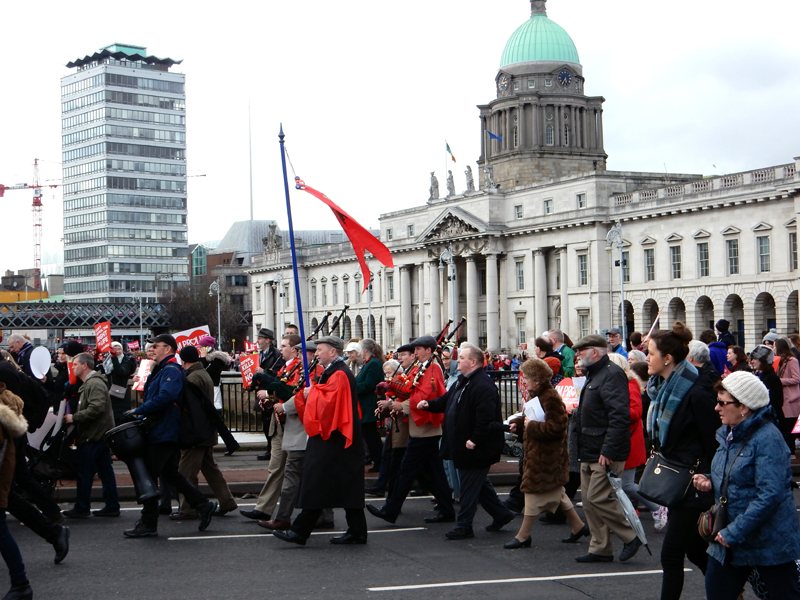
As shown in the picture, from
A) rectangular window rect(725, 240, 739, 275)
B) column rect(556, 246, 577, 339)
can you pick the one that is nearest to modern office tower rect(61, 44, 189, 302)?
column rect(556, 246, 577, 339)

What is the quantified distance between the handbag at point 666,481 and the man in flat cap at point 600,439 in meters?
1.91

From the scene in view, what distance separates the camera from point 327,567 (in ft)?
31.6

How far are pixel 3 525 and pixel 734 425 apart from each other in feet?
18.0

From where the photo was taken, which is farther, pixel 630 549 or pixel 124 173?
pixel 124 173

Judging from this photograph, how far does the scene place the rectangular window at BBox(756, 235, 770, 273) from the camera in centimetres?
5900

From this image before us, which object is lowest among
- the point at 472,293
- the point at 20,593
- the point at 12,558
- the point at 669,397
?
the point at 20,593

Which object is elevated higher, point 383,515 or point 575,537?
point 383,515

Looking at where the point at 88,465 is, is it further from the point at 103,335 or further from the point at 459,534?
the point at 103,335

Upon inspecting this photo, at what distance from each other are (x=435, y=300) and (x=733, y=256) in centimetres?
2986

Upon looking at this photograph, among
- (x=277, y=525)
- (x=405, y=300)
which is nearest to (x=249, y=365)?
(x=277, y=525)

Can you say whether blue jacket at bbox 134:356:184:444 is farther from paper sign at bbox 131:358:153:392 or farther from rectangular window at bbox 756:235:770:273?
rectangular window at bbox 756:235:770:273

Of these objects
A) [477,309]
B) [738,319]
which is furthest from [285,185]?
[477,309]

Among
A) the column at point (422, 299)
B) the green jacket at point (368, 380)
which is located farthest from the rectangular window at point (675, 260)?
the green jacket at point (368, 380)

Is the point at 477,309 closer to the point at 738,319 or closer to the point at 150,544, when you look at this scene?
the point at 738,319
